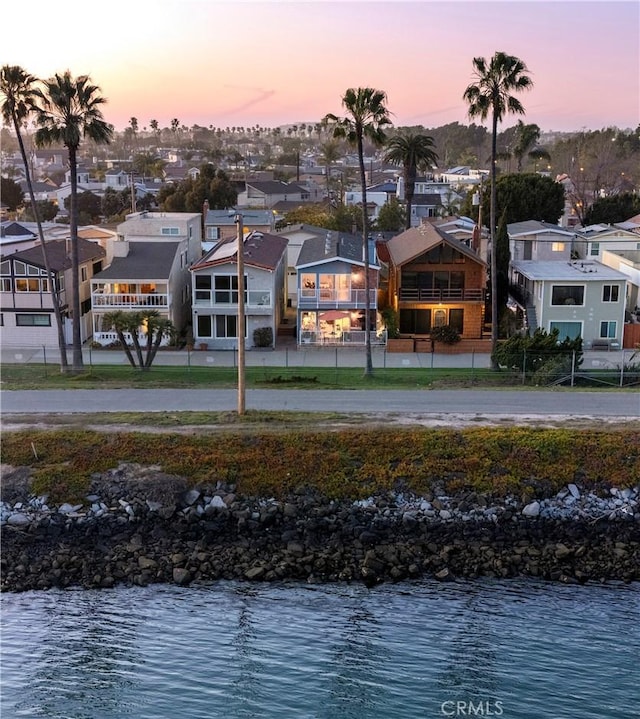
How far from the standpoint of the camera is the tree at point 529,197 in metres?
64.2

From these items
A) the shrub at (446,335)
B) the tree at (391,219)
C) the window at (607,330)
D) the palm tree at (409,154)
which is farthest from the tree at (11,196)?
the window at (607,330)

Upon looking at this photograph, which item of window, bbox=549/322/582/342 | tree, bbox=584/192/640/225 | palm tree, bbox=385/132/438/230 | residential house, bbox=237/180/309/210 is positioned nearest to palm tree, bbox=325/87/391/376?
window, bbox=549/322/582/342

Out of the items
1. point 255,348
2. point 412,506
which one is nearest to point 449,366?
point 255,348

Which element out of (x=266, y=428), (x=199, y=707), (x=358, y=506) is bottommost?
(x=199, y=707)

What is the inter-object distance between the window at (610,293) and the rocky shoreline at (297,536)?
2197 cm

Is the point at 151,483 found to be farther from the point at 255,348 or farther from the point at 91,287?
the point at 91,287

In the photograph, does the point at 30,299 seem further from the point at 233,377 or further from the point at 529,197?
the point at 529,197

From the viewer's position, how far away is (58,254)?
145 ft

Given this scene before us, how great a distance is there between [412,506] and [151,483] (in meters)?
7.19

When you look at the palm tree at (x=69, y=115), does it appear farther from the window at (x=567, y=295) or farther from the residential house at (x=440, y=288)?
the window at (x=567, y=295)

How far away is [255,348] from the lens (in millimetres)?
42250

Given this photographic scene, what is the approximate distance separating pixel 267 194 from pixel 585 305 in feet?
194

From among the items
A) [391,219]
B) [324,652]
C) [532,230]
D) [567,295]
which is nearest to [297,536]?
[324,652]

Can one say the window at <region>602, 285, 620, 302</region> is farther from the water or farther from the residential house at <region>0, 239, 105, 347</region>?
the residential house at <region>0, 239, 105, 347</region>
